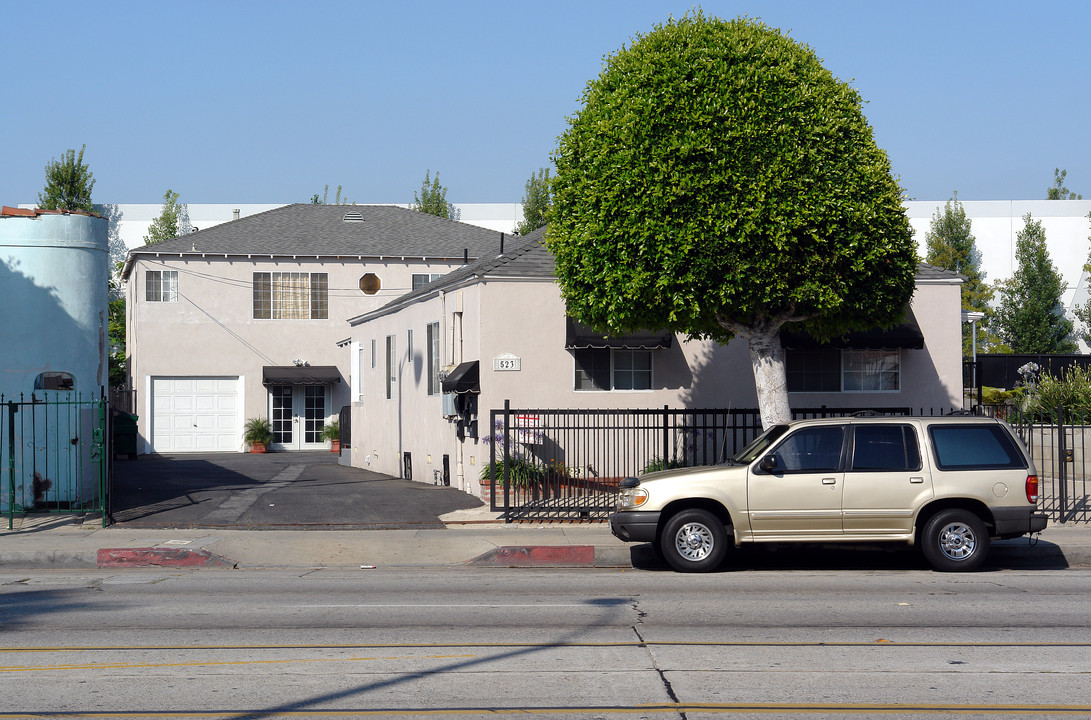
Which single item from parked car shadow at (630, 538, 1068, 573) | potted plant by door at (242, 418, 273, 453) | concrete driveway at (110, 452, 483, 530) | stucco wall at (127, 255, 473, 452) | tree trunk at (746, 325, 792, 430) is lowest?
parked car shadow at (630, 538, 1068, 573)

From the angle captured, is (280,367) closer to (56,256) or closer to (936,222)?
(56,256)

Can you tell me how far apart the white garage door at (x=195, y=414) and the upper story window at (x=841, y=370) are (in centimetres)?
2203

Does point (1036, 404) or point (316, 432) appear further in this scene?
point (316, 432)

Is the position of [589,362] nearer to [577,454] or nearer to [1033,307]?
[577,454]

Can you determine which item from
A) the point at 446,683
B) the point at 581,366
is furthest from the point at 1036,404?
the point at 446,683

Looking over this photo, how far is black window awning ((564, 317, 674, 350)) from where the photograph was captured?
19.6 m

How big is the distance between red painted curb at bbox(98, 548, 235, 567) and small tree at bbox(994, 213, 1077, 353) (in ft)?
122

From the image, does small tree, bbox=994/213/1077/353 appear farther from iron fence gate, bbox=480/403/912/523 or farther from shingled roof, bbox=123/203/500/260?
iron fence gate, bbox=480/403/912/523

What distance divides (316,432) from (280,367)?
2.75 metres

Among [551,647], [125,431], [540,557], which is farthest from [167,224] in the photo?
[551,647]

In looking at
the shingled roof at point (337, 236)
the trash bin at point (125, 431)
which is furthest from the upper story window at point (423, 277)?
the trash bin at point (125, 431)

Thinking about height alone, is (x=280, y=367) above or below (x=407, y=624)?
above

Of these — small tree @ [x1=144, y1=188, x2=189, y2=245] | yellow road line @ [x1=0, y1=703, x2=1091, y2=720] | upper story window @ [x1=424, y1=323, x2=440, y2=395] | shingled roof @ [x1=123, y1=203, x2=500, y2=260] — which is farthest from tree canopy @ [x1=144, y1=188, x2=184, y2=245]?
yellow road line @ [x1=0, y1=703, x2=1091, y2=720]

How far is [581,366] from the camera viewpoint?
2036 centimetres
